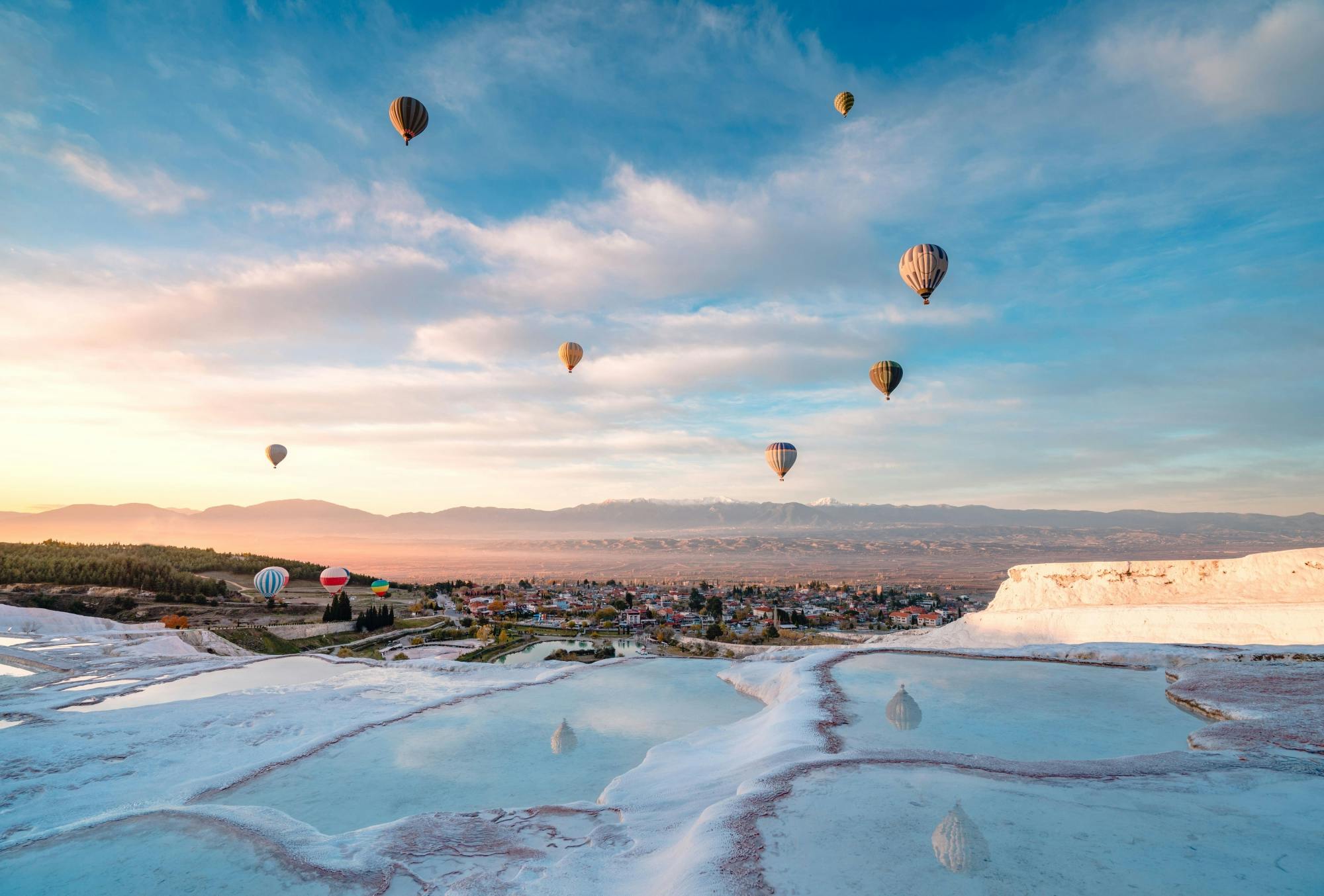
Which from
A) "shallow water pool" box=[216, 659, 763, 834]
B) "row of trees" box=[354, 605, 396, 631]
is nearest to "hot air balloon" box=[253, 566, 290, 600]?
"row of trees" box=[354, 605, 396, 631]

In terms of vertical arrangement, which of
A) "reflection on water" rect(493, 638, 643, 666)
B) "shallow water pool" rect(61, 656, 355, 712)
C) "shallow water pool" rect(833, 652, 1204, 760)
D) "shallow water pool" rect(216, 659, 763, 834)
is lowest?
"reflection on water" rect(493, 638, 643, 666)

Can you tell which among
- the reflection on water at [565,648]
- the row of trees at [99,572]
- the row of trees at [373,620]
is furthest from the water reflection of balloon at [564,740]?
the row of trees at [99,572]

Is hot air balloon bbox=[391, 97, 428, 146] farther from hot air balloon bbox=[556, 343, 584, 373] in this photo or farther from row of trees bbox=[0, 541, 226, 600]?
row of trees bbox=[0, 541, 226, 600]

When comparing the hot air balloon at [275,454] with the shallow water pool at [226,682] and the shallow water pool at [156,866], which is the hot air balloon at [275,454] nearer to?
the shallow water pool at [226,682]

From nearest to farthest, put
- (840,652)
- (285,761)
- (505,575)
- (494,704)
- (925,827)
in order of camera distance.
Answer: (925,827) → (285,761) → (494,704) → (840,652) → (505,575)

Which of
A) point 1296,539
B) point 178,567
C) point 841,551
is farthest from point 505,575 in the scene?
point 1296,539

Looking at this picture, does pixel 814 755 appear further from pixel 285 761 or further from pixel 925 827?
pixel 285 761

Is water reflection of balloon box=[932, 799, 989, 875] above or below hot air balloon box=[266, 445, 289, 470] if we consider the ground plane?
below
